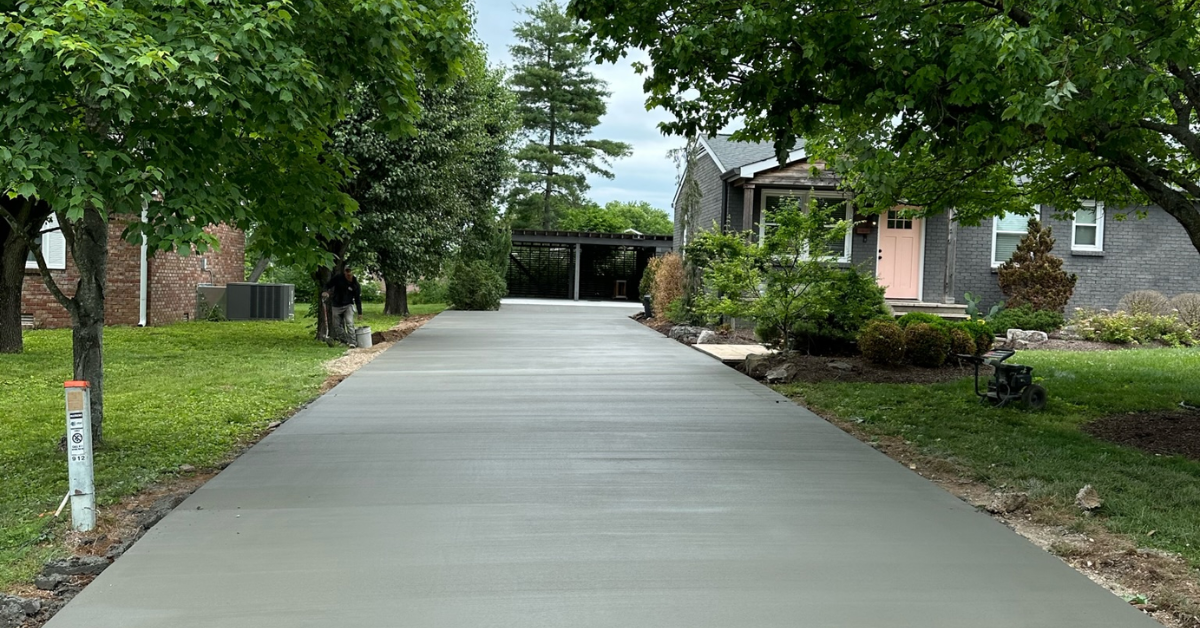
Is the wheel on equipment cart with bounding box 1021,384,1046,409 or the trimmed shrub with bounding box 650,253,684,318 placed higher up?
the trimmed shrub with bounding box 650,253,684,318

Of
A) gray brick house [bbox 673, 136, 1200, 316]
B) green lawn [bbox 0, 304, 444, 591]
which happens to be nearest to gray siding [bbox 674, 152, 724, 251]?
gray brick house [bbox 673, 136, 1200, 316]

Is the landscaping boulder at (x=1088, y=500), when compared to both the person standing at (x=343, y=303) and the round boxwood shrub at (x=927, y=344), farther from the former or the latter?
the person standing at (x=343, y=303)

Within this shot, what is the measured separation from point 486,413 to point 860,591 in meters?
5.56

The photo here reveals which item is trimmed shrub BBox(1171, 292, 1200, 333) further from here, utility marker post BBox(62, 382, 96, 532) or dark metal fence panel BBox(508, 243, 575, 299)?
dark metal fence panel BBox(508, 243, 575, 299)

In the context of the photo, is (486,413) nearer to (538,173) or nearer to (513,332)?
(513,332)

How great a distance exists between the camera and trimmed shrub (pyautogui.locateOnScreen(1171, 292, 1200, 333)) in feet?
58.0

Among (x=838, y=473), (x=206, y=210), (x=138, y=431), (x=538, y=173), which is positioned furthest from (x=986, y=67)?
(x=538, y=173)

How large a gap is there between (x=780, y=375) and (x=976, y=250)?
10.7 metres

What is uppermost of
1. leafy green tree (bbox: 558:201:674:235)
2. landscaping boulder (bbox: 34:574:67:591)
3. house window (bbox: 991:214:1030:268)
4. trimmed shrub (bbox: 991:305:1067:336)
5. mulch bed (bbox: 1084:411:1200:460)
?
leafy green tree (bbox: 558:201:674:235)

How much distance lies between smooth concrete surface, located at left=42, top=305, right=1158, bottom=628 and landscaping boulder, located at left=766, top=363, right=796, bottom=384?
309 cm

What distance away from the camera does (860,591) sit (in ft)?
14.3

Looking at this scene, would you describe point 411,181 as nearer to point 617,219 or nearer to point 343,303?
point 343,303

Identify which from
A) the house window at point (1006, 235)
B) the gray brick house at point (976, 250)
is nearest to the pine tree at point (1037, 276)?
the gray brick house at point (976, 250)

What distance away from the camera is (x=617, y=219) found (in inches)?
2613
